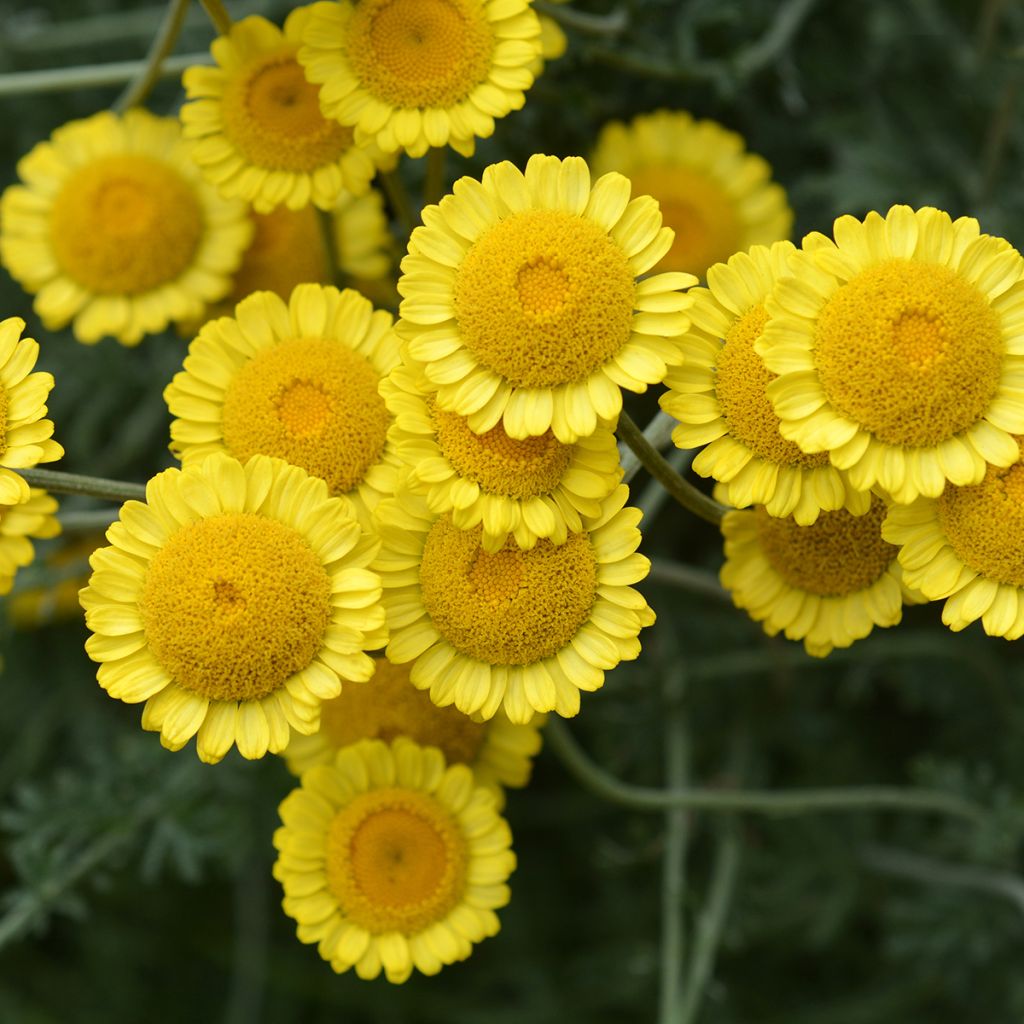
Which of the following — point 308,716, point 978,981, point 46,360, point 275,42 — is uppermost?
point 275,42

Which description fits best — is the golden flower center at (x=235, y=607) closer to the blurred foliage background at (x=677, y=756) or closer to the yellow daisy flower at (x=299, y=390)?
the yellow daisy flower at (x=299, y=390)

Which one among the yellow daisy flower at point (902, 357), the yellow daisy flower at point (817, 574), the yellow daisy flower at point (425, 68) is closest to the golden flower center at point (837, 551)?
the yellow daisy flower at point (817, 574)

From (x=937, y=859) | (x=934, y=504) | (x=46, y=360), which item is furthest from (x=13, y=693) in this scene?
(x=934, y=504)

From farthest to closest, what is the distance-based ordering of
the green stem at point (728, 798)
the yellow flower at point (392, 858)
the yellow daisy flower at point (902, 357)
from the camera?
the green stem at point (728, 798)
the yellow flower at point (392, 858)
the yellow daisy flower at point (902, 357)

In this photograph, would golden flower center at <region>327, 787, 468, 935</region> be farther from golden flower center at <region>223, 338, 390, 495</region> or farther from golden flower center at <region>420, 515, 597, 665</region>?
golden flower center at <region>223, 338, 390, 495</region>

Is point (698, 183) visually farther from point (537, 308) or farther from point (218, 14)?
point (537, 308)

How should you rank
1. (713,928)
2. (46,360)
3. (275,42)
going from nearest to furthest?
(275,42)
(713,928)
(46,360)

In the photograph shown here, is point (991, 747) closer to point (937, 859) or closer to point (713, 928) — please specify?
point (937, 859)
